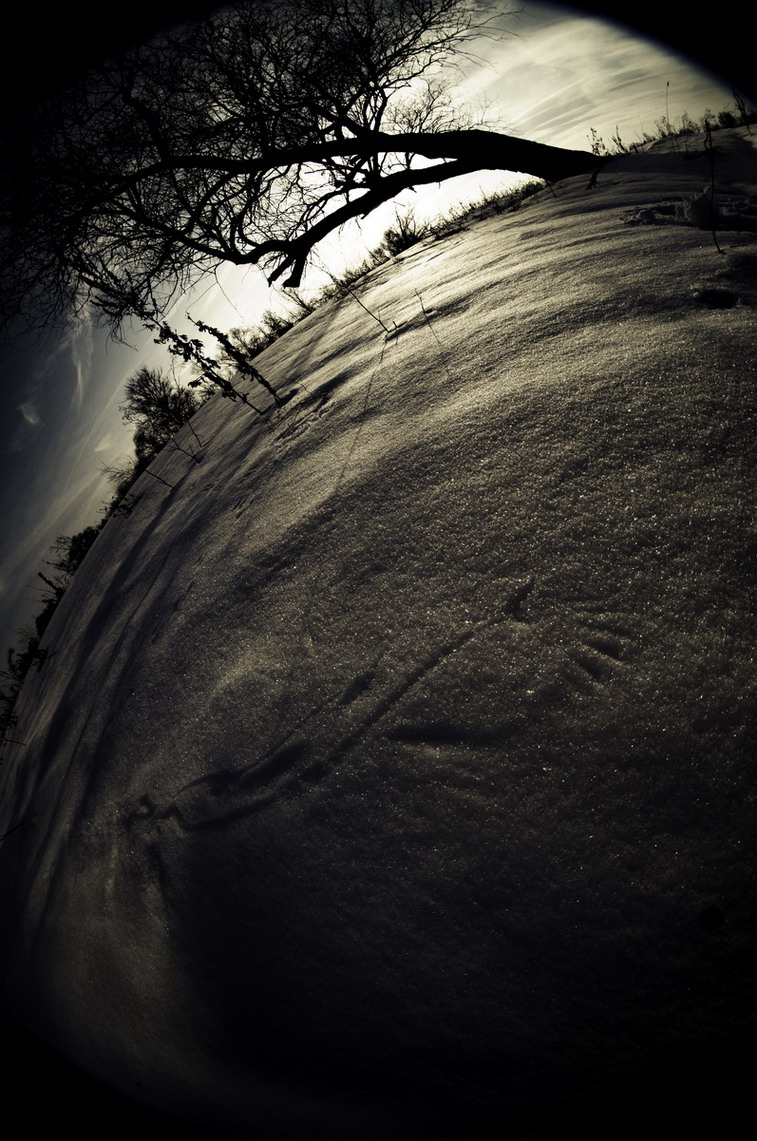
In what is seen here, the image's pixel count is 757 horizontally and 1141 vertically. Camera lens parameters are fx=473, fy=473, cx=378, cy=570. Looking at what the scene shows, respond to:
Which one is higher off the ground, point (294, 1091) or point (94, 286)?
point (94, 286)

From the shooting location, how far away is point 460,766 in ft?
3.50

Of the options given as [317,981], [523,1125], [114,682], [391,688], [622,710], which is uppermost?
[114,682]

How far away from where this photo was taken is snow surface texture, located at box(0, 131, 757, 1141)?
83 centimetres

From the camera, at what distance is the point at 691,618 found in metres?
0.99

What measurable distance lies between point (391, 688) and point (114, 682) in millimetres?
1971

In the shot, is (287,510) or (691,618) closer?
(691,618)

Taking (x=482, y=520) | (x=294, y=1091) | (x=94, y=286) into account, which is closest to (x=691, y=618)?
(x=482, y=520)

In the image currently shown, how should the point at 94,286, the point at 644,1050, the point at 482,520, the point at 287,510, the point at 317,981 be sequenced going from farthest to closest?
the point at 94,286 → the point at 287,510 → the point at 482,520 → the point at 317,981 → the point at 644,1050

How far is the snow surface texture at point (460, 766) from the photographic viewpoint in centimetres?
83

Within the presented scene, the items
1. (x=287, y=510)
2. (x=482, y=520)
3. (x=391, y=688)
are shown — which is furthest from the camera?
(x=287, y=510)

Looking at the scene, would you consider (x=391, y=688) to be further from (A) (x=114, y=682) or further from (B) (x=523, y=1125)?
(A) (x=114, y=682)

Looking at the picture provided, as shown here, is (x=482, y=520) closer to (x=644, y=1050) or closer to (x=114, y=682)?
(x=644, y=1050)

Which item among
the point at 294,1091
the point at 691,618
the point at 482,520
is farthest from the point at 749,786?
the point at 294,1091

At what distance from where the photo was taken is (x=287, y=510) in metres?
2.30
